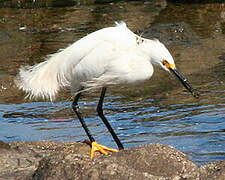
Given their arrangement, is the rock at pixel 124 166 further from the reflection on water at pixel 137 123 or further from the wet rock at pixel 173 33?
the wet rock at pixel 173 33

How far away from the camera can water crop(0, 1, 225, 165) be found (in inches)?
325

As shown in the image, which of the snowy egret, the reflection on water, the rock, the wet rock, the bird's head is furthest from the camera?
the wet rock

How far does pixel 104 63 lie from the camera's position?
6.80 meters

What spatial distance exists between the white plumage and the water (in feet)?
4.22

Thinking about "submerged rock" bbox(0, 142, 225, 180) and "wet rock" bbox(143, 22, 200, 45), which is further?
"wet rock" bbox(143, 22, 200, 45)

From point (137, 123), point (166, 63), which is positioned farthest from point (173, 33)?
point (166, 63)

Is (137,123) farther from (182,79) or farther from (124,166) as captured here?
(124,166)

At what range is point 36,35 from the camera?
1428 cm

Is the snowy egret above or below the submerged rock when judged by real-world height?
above

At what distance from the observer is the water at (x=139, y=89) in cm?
827

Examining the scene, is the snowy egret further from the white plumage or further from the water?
the water

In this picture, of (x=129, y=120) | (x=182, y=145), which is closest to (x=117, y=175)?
(x=182, y=145)

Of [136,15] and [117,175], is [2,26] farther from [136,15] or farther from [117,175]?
[117,175]

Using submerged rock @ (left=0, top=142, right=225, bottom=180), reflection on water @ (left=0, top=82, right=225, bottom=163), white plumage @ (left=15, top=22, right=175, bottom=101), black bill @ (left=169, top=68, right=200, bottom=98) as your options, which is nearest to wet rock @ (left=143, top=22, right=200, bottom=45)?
reflection on water @ (left=0, top=82, right=225, bottom=163)
